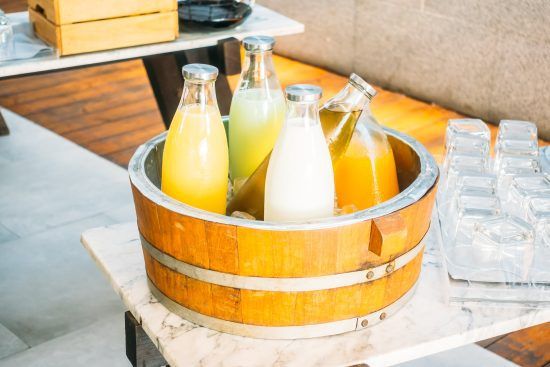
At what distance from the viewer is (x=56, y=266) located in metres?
2.16

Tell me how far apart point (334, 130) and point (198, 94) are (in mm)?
198

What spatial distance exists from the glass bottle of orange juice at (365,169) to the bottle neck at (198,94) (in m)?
0.21

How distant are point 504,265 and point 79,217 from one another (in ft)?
5.49

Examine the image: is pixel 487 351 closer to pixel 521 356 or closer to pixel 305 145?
pixel 521 356

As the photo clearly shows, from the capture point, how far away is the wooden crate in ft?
6.03

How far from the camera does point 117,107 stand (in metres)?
3.45

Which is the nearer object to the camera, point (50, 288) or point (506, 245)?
point (506, 245)

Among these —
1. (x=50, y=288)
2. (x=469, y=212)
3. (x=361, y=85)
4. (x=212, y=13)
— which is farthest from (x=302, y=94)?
(x=50, y=288)

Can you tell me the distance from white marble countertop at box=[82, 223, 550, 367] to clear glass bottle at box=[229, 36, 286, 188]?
0.23 meters

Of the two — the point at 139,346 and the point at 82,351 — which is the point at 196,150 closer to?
the point at 139,346

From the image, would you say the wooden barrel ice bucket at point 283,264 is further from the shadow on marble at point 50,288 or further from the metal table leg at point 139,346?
the shadow on marble at point 50,288

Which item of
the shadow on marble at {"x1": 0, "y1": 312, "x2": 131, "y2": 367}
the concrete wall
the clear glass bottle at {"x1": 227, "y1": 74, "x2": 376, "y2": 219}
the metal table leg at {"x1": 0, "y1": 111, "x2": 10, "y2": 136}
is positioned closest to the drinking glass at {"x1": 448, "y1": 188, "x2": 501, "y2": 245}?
the clear glass bottle at {"x1": 227, "y1": 74, "x2": 376, "y2": 219}

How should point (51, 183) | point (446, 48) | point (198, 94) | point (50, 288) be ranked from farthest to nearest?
point (446, 48) → point (51, 183) → point (50, 288) → point (198, 94)

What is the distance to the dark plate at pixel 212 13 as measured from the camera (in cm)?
205
